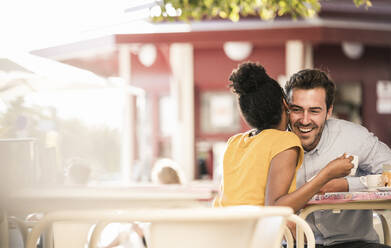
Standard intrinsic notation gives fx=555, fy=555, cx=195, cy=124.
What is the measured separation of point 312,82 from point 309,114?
0.56 feet

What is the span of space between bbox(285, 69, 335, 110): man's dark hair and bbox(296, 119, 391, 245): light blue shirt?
17 centimetres

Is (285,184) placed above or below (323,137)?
below

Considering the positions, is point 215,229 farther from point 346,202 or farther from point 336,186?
point 336,186

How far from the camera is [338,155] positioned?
2.94m

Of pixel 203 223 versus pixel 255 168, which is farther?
pixel 255 168

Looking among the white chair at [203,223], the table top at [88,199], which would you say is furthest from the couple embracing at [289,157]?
the white chair at [203,223]

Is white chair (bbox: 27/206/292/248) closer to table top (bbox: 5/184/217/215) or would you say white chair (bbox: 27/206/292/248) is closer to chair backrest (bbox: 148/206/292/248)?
chair backrest (bbox: 148/206/292/248)

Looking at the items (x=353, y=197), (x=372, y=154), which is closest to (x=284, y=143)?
(x=353, y=197)

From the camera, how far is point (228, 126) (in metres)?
10.6

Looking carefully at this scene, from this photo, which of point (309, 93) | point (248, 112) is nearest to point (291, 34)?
point (309, 93)

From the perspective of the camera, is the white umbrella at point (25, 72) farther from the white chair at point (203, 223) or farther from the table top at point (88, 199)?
the white chair at point (203, 223)

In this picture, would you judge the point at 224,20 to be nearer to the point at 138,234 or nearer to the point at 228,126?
the point at 228,126

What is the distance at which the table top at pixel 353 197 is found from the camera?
93.0 inches

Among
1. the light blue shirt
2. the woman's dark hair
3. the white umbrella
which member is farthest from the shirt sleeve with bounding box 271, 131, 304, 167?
the white umbrella
